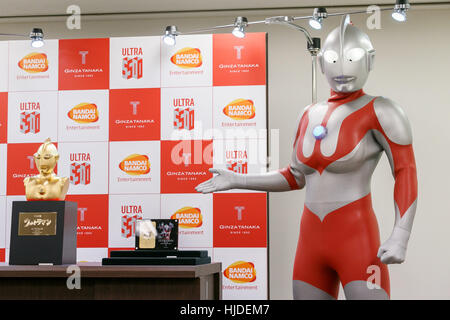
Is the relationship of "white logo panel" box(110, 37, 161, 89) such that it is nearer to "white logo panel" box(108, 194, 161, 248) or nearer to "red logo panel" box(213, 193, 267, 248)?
"white logo panel" box(108, 194, 161, 248)

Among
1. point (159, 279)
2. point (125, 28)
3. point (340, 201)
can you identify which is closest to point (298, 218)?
point (125, 28)

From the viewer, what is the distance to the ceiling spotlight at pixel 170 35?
4.16 meters

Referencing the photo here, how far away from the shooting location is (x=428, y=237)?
4.77 meters

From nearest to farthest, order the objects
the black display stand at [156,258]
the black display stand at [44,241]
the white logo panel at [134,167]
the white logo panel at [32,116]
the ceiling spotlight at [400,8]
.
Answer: the black display stand at [156,258] → the black display stand at [44,241] → the ceiling spotlight at [400,8] → the white logo panel at [134,167] → the white logo panel at [32,116]

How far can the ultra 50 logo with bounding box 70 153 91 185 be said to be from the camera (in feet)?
14.1

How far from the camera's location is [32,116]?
4.38 m

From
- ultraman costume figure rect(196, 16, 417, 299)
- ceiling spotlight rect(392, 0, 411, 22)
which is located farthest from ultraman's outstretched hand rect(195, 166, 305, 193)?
ceiling spotlight rect(392, 0, 411, 22)

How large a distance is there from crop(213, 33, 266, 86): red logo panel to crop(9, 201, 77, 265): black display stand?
191 centimetres

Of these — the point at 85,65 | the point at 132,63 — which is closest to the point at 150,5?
the point at 132,63

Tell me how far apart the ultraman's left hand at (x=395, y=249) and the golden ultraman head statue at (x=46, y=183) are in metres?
1.44

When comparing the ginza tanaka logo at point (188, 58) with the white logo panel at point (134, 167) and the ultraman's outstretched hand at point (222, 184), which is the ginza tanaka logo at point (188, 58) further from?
the ultraman's outstretched hand at point (222, 184)

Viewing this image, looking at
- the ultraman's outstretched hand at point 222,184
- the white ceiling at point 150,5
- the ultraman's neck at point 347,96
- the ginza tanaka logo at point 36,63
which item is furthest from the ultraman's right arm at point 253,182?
the white ceiling at point 150,5
